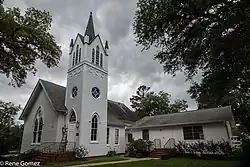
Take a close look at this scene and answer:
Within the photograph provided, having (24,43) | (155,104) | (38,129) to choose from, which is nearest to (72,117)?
(38,129)

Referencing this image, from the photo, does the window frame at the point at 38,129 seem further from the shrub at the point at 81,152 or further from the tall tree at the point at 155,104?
the tall tree at the point at 155,104

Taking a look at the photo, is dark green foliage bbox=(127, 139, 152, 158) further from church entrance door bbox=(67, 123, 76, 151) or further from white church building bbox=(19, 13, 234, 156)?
church entrance door bbox=(67, 123, 76, 151)

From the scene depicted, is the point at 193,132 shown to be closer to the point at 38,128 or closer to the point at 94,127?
the point at 94,127

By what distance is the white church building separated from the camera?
16891mm

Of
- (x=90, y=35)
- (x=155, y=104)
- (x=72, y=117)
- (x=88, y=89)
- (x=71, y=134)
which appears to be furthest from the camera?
(x=155, y=104)

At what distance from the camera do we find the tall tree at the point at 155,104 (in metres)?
36.6

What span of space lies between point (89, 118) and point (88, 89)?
274 cm

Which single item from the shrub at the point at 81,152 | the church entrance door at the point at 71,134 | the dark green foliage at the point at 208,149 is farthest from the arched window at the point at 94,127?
the dark green foliage at the point at 208,149

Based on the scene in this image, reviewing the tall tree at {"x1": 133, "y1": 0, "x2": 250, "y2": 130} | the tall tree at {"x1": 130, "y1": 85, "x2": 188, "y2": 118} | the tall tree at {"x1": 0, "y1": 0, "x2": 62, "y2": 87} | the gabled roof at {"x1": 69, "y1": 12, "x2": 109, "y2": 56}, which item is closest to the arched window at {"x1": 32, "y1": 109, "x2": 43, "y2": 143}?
the gabled roof at {"x1": 69, "y1": 12, "x2": 109, "y2": 56}

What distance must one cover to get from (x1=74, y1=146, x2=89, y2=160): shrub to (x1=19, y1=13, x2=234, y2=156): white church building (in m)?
0.37

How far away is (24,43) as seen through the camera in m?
10.1

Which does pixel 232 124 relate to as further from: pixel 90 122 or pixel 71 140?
pixel 71 140

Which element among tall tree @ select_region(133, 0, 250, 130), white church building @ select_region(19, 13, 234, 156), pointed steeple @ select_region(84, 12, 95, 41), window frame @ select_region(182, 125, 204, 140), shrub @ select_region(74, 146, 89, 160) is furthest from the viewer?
pointed steeple @ select_region(84, 12, 95, 41)

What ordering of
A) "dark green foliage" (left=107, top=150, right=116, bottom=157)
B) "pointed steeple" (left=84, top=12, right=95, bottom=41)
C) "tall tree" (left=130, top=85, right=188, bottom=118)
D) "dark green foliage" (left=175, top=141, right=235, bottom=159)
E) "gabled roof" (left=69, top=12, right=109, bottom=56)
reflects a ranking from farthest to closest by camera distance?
"tall tree" (left=130, top=85, right=188, bottom=118), "pointed steeple" (left=84, top=12, right=95, bottom=41), "gabled roof" (left=69, top=12, right=109, bottom=56), "dark green foliage" (left=107, top=150, right=116, bottom=157), "dark green foliage" (left=175, top=141, right=235, bottom=159)
